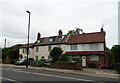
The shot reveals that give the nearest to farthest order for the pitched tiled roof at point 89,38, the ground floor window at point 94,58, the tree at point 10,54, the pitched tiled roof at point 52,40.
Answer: the ground floor window at point 94,58 < the pitched tiled roof at point 89,38 < the pitched tiled roof at point 52,40 < the tree at point 10,54

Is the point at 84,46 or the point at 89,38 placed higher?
the point at 89,38

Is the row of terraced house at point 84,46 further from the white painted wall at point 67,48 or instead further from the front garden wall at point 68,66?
the front garden wall at point 68,66

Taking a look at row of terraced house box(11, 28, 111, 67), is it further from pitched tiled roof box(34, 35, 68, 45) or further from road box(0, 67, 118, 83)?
road box(0, 67, 118, 83)

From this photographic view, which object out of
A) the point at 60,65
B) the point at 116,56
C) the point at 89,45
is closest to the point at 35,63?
the point at 60,65

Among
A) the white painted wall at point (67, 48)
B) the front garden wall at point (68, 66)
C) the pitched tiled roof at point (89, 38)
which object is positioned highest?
the pitched tiled roof at point (89, 38)

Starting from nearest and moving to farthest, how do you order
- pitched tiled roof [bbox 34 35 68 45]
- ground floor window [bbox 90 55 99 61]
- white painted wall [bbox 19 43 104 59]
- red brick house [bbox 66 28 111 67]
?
red brick house [bbox 66 28 111 67] < ground floor window [bbox 90 55 99 61] < white painted wall [bbox 19 43 104 59] < pitched tiled roof [bbox 34 35 68 45]

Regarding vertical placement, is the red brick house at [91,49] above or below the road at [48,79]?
above

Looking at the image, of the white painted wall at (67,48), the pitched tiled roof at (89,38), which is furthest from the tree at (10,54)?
the pitched tiled roof at (89,38)

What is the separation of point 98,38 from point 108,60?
17.5ft

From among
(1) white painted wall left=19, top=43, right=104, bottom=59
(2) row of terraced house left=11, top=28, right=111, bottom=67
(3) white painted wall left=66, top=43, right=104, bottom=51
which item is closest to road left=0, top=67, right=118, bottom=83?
(2) row of terraced house left=11, top=28, right=111, bottom=67

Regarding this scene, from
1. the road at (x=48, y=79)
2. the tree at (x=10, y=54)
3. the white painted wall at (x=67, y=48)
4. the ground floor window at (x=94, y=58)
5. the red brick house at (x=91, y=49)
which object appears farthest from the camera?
the tree at (x=10, y=54)

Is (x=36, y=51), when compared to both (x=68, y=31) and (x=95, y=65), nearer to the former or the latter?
(x=95, y=65)

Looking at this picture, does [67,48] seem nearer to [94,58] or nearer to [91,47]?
[91,47]

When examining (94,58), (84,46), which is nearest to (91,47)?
(84,46)
